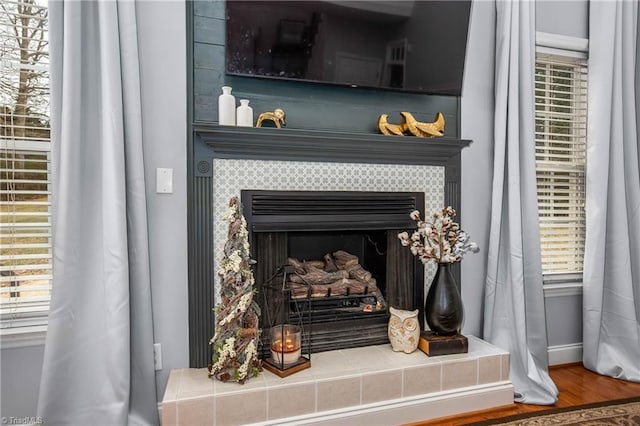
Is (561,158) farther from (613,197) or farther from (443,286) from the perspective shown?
(443,286)

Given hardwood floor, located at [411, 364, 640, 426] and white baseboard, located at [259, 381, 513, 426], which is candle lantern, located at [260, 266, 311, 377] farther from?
hardwood floor, located at [411, 364, 640, 426]

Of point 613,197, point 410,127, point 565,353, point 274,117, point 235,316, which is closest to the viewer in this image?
point 235,316

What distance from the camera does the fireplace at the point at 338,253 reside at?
1.96 m

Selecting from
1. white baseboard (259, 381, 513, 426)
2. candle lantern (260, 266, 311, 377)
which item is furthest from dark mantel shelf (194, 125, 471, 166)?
white baseboard (259, 381, 513, 426)

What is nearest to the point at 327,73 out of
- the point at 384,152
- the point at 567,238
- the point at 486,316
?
the point at 384,152

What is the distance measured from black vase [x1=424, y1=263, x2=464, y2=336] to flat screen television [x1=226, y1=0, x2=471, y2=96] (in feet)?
3.43

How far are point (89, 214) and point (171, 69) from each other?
0.79 meters

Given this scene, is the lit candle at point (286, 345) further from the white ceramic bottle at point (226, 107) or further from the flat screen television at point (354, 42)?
the flat screen television at point (354, 42)

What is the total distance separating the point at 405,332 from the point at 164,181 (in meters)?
1.44

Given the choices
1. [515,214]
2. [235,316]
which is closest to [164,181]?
[235,316]

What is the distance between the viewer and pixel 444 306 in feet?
6.57

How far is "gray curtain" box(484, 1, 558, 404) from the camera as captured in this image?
2.19 m

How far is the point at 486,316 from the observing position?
2273mm

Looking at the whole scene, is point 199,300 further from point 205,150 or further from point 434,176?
point 434,176
